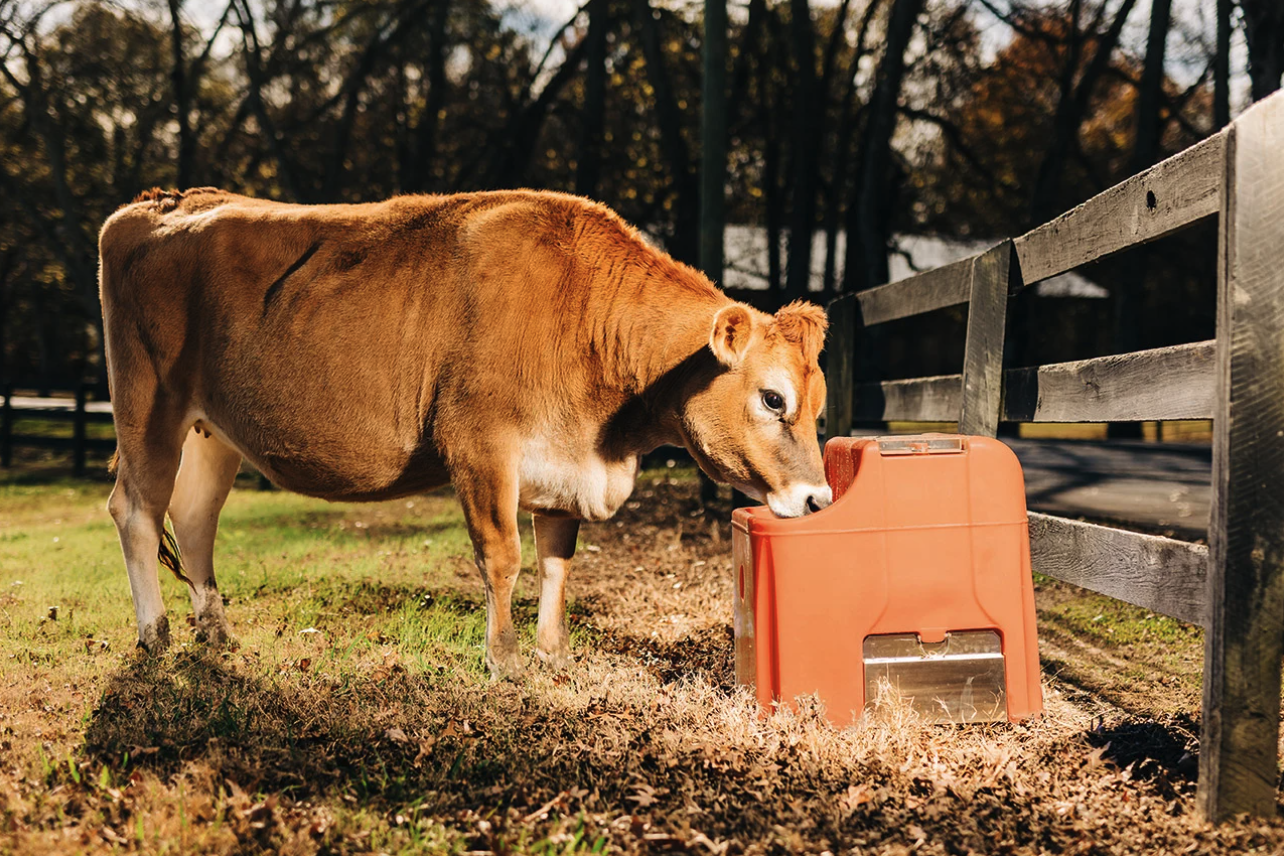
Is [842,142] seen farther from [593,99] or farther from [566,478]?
[566,478]

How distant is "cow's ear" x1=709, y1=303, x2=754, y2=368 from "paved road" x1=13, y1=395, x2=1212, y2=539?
4.32 m

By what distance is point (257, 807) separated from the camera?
2920 millimetres

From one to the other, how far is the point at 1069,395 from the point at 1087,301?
35.4 metres

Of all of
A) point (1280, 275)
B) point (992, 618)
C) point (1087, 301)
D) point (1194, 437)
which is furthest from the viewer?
point (1087, 301)

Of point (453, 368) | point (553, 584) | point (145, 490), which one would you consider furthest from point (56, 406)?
point (553, 584)

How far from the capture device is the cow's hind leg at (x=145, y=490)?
513 centimetres

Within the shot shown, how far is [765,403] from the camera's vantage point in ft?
14.1

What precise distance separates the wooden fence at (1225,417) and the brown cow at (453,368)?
3.60 feet

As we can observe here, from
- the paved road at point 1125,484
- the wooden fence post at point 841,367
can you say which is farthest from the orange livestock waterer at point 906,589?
the paved road at point 1125,484

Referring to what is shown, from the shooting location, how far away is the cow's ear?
415 centimetres

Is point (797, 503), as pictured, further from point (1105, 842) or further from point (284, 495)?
point (284, 495)

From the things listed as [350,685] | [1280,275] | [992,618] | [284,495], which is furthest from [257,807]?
[284,495]

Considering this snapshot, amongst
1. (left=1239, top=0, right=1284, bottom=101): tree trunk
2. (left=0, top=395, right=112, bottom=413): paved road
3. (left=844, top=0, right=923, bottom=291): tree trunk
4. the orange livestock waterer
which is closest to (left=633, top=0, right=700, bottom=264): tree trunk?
(left=844, top=0, right=923, bottom=291): tree trunk

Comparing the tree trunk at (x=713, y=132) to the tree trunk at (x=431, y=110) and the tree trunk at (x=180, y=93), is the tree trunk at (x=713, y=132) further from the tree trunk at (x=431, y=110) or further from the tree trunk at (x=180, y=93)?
the tree trunk at (x=180, y=93)
